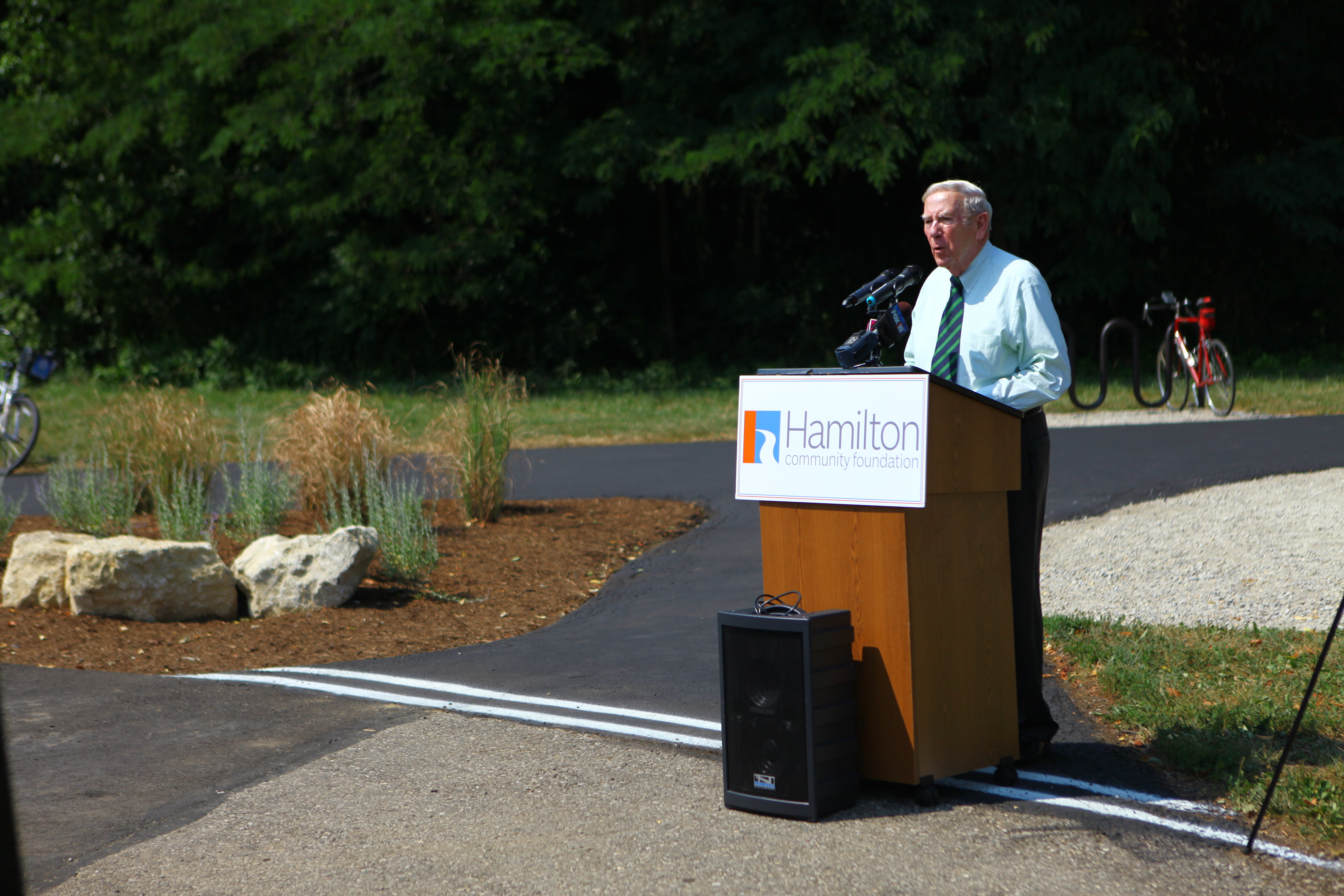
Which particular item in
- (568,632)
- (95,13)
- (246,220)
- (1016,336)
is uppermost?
(95,13)

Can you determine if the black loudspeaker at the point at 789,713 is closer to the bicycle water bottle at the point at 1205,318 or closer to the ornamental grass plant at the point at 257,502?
the ornamental grass plant at the point at 257,502

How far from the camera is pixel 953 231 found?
14.5ft

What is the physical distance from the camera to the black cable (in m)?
4.12

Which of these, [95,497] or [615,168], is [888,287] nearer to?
[95,497]

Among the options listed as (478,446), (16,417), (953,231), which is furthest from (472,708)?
(16,417)

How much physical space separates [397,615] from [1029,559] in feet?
13.9

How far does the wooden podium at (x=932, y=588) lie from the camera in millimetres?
4094

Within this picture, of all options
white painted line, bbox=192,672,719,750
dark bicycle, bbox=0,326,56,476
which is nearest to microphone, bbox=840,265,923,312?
white painted line, bbox=192,672,719,750

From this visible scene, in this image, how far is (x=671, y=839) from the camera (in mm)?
3951

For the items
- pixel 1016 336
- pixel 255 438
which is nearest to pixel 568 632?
pixel 1016 336

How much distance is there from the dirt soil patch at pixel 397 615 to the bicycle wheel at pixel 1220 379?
29.4ft

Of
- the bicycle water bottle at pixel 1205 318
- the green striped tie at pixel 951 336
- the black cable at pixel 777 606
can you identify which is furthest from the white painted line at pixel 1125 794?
the bicycle water bottle at pixel 1205 318

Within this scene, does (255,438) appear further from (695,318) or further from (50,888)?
(695,318)

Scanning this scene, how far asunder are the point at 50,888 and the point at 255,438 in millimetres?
11852
